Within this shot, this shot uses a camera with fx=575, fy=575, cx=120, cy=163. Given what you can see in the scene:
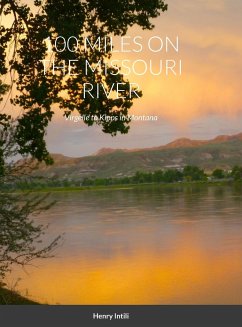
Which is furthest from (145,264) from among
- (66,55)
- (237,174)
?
(237,174)

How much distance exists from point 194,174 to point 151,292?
173110 mm

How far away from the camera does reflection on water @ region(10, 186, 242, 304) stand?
24797 millimetres

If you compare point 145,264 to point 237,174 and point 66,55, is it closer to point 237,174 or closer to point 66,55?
point 66,55

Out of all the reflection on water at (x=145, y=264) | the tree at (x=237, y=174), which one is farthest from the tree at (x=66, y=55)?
the tree at (x=237, y=174)

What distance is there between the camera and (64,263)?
3378 centimetres

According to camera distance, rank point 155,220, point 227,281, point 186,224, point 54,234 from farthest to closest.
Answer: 1. point 155,220
2. point 186,224
3. point 54,234
4. point 227,281

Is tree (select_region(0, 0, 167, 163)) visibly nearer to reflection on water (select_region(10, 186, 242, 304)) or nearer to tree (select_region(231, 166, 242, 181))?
reflection on water (select_region(10, 186, 242, 304))

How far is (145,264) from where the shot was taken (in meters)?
33.2

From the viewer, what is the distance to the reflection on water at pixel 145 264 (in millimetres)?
24797

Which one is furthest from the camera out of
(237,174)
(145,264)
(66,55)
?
(237,174)

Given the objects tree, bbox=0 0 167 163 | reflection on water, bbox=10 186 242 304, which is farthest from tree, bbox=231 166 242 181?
tree, bbox=0 0 167 163

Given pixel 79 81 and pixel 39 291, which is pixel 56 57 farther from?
pixel 39 291

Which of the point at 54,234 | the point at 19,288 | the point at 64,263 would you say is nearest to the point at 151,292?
the point at 19,288

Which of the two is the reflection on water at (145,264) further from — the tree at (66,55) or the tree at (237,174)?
the tree at (237,174)
